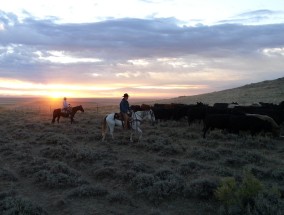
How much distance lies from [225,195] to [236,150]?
727cm

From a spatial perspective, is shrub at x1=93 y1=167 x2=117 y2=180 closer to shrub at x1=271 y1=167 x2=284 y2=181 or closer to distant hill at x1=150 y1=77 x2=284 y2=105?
shrub at x1=271 y1=167 x2=284 y2=181

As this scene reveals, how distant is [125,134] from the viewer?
20000 millimetres

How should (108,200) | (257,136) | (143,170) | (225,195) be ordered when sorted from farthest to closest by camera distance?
(257,136), (143,170), (108,200), (225,195)

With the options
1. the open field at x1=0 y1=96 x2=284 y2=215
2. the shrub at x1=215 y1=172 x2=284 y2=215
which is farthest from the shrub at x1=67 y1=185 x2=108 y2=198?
the shrub at x1=215 y1=172 x2=284 y2=215

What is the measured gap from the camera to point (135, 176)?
1058 cm

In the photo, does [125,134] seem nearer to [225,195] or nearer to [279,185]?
[279,185]

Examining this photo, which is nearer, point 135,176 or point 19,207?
point 19,207

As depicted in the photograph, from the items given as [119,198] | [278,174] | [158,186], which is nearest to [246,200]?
[158,186]

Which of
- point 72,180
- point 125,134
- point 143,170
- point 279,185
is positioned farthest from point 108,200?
point 125,134

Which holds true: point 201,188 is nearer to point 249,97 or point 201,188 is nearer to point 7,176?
point 7,176

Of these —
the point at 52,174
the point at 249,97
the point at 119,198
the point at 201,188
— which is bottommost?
the point at 119,198

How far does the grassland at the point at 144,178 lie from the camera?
26.7ft

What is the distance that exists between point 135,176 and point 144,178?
0.60m

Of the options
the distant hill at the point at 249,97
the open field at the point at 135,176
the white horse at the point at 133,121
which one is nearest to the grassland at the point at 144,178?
the open field at the point at 135,176
